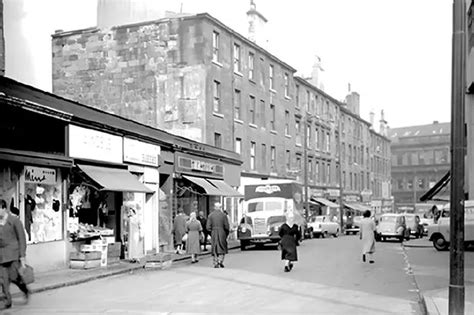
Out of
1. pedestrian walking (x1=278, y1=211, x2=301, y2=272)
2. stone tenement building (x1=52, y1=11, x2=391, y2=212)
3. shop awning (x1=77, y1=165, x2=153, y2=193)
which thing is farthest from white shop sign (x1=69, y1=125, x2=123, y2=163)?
stone tenement building (x1=52, y1=11, x2=391, y2=212)

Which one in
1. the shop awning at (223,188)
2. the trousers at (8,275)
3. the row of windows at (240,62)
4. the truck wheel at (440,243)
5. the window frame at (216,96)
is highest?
the row of windows at (240,62)

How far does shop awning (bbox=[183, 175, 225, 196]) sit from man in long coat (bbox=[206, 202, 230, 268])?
27.6ft

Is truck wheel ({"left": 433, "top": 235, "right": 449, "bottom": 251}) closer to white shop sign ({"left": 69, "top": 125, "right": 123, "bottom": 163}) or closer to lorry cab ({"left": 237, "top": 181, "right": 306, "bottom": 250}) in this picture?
lorry cab ({"left": 237, "top": 181, "right": 306, "bottom": 250})

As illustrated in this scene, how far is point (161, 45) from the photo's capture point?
3356cm

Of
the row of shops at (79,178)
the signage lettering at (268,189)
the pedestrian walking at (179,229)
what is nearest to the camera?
the row of shops at (79,178)

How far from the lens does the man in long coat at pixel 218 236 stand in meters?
17.5

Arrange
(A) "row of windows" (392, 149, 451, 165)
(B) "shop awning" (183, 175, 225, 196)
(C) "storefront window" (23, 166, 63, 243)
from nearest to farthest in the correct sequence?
(C) "storefront window" (23, 166, 63, 243) → (B) "shop awning" (183, 175, 225, 196) → (A) "row of windows" (392, 149, 451, 165)

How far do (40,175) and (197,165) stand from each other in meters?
12.5

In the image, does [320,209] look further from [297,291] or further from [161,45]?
[297,291]

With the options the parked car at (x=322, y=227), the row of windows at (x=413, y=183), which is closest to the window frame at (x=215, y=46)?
the parked car at (x=322, y=227)

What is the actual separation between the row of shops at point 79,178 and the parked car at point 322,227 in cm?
1764

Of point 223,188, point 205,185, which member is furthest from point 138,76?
point 205,185

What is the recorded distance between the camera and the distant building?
93.4 meters

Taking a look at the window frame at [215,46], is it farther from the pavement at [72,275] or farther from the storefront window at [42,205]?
the storefront window at [42,205]
